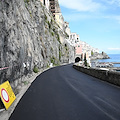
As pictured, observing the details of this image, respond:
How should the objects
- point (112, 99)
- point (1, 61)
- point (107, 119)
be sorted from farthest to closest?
point (1, 61) < point (112, 99) < point (107, 119)

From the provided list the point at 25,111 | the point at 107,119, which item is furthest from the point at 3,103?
the point at 107,119

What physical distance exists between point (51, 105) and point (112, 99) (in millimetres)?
3135

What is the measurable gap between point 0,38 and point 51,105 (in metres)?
4.88

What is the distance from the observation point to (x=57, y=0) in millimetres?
100125

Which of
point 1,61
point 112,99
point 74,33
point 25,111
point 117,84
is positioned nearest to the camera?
point 25,111

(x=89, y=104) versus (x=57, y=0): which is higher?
(x=57, y=0)

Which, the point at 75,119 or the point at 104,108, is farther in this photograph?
the point at 104,108

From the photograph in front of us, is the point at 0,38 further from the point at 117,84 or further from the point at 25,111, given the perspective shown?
the point at 117,84

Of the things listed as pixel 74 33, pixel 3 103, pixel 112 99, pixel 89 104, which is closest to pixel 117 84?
pixel 112 99

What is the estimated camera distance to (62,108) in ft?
19.6

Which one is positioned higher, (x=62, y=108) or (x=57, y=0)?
(x=57, y=0)

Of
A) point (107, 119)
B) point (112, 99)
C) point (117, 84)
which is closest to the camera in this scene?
point (107, 119)

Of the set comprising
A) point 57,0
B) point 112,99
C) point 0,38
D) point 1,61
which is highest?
point 57,0

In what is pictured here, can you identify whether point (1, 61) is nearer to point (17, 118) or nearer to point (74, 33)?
point (17, 118)
